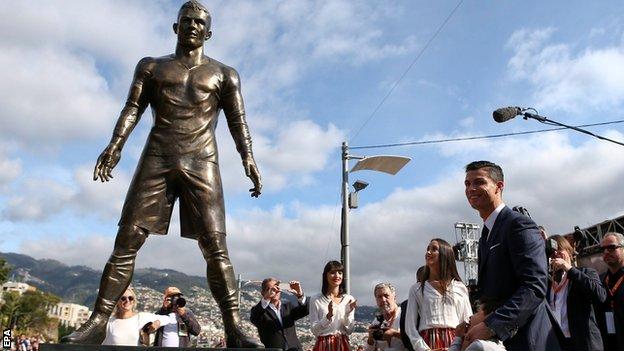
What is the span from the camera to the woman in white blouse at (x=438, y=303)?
4863 millimetres

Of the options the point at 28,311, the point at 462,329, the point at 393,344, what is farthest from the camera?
the point at 28,311

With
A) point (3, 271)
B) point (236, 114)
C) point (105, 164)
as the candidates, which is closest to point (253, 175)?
point (236, 114)

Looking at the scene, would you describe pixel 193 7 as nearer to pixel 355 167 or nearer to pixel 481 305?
pixel 481 305

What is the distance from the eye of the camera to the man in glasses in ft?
16.5

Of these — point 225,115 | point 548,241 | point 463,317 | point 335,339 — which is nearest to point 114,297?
point 225,115

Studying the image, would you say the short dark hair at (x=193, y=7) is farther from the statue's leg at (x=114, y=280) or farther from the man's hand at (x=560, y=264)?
the man's hand at (x=560, y=264)

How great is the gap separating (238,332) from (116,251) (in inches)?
45.8

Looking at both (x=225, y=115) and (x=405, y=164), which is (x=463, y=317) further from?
(x=405, y=164)

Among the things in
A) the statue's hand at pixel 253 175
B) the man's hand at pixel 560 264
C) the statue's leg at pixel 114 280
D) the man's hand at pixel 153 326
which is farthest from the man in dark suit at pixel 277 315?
the man's hand at pixel 560 264

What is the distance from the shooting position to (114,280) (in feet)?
14.6

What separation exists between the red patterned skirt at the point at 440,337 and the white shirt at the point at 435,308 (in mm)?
37

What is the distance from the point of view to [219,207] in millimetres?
4898

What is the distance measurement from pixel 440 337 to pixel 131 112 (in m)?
3.35

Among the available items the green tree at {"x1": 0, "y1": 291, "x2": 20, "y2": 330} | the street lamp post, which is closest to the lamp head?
the street lamp post
